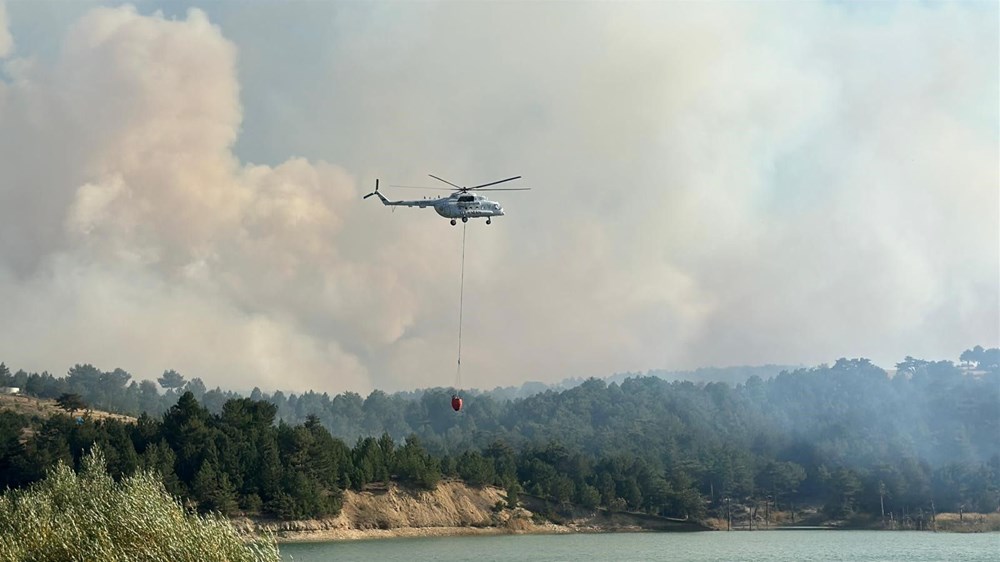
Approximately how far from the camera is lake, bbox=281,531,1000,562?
111625mm

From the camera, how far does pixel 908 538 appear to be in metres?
161

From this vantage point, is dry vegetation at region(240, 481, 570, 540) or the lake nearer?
the lake

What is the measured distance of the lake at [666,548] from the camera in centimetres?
11162

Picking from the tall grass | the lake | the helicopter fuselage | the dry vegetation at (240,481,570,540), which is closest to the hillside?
the dry vegetation at (240,481,570,540)

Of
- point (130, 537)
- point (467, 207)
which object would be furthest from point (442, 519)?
point (130, 537)

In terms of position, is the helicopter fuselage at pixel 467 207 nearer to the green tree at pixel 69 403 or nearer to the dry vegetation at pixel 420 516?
the dry vegetation at pixel 420 516

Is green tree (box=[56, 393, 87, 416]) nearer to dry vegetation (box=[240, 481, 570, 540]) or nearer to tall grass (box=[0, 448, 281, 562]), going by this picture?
dry vegetation (box=[240, 481, 570, 540])

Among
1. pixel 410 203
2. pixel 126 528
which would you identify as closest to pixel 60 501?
pixel 126 528

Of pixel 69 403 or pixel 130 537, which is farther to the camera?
pixel 69 403

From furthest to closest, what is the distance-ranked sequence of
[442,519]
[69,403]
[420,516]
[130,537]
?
[69,403], [442,519], [420,516], [130,537]

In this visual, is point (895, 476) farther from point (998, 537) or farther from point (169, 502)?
point (169, 502)

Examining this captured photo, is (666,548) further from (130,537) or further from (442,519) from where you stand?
(130,537)

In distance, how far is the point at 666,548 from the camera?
131875 mm

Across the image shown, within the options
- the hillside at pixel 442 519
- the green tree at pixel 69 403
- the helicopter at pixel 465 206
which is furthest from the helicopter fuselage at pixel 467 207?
the green tree at pixel 69 403
